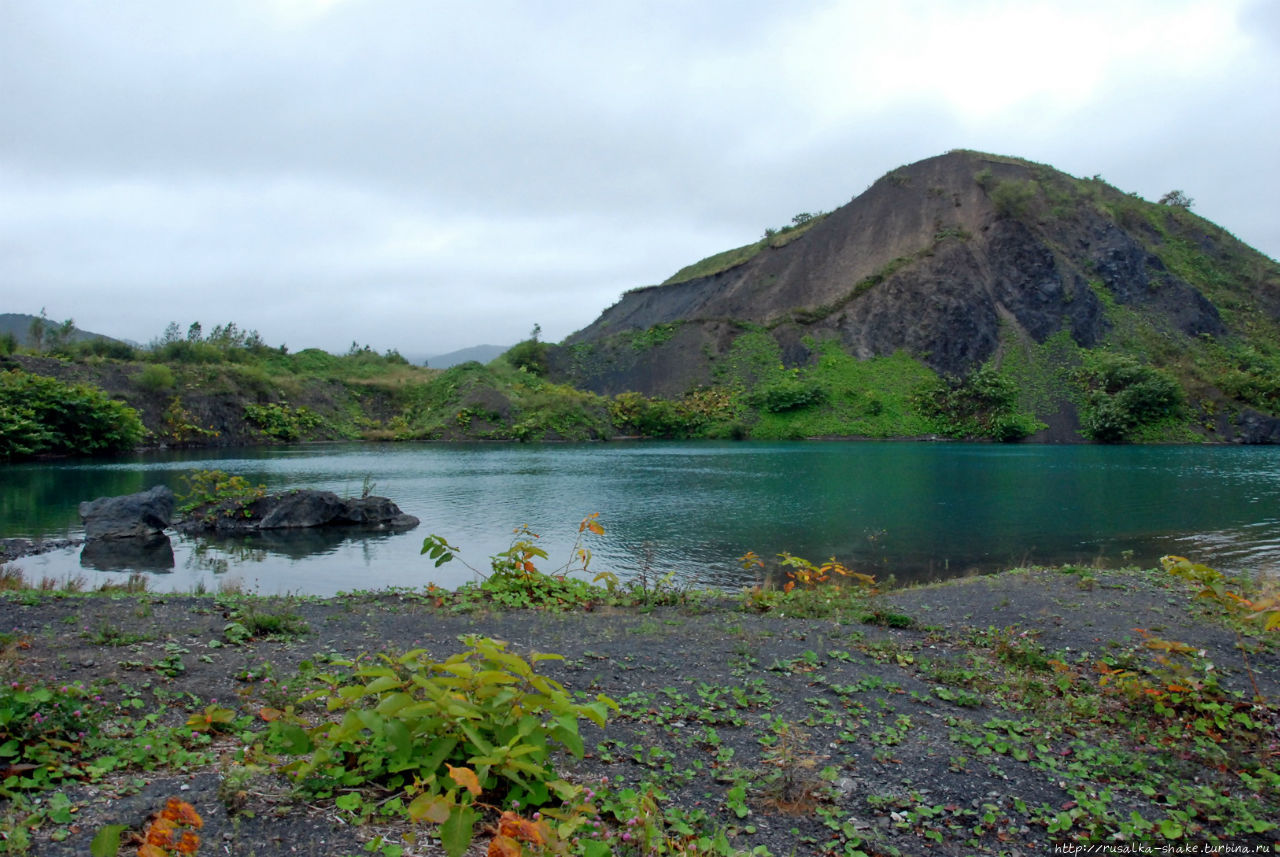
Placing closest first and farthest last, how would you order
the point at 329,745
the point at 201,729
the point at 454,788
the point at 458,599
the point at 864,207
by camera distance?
1. the point at 454,788
2. the point at 329,745
3. the point at 201,729
4. the point at 458,599
5. the point at 864,207

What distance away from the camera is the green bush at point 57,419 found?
118 feet

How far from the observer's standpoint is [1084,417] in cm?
5572

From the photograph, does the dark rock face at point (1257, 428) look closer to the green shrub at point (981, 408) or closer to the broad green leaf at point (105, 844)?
the green shrub at point (981, 408)

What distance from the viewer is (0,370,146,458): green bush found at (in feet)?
118

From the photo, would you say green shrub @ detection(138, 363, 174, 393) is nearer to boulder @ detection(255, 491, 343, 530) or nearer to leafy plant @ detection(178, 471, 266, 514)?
leafy plant @ detection(178, 471, 266, 514)

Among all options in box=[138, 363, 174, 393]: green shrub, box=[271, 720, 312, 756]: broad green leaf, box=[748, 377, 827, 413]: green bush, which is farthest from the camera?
box=[748, 377, 827, 413]: green bush

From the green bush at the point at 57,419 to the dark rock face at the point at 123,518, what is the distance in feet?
79.4

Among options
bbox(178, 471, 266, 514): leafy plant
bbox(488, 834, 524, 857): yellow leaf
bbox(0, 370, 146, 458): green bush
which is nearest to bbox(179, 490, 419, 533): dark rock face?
bbox(178, 471, 266, 514): leafy plant

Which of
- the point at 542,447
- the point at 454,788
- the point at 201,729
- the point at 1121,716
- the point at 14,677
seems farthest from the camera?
the point at 542,447

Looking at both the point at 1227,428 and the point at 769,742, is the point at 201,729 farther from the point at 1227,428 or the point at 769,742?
the point at 1227,428

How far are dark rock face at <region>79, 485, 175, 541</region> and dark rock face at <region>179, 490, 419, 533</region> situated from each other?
3.30 feet

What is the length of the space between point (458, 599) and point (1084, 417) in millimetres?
58766

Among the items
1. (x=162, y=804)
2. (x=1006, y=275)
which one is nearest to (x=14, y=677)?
(x=162, y=804)

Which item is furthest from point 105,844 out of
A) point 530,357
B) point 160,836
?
point 530,357
